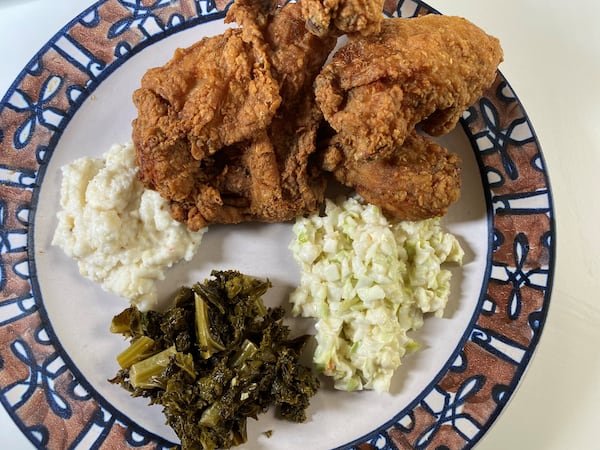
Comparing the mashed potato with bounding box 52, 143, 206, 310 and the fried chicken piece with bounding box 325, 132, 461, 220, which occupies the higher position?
the fried chicken piece with bounding box 325, 132, 461, 220

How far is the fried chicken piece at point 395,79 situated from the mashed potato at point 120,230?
1247mm

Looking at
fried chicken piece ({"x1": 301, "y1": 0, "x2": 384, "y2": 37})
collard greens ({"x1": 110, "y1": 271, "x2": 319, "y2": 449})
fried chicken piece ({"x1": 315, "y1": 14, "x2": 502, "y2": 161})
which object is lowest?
collard greens ({"x1": 110, "y1": 271, "x2": 319, "y2": 449})

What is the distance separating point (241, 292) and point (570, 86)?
9.62 feet

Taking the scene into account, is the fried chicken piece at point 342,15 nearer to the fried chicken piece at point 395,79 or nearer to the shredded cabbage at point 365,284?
the fried chicken piece at point 395,79

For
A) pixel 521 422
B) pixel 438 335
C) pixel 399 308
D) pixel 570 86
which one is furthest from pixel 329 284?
pixel 570 86

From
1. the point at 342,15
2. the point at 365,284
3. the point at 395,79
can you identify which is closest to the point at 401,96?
the point at 395,79

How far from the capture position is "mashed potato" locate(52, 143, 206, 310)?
10.6ft

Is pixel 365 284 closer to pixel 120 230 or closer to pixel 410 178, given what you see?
pixel 410 178

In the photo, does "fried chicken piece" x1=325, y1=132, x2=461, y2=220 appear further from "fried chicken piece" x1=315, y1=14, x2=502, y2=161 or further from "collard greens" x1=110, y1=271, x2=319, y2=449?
"collard greens" x1=110, y1=271, x2=319, y2=449

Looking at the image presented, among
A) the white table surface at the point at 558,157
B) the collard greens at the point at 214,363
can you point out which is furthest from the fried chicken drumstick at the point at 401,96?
the white table surface at the point at 558,157

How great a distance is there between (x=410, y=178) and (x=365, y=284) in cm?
70

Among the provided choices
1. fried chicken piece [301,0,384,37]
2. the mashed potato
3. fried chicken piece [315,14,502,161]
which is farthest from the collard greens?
fried chicken piece [301,0,384,37]

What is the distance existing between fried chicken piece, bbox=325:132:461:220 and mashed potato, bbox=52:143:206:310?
1118 millimetres

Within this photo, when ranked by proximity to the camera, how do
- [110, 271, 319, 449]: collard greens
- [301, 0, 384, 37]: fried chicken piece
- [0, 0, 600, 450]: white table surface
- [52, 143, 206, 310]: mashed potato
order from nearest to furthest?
1. [301, 0, 384, 37]: fried chicken piece
2. [110, 271, 319, 449]: collard greens
3. [52, 143, 206, 310]: mashed potato
4. [0, 0, 600, 450]: white table surface
